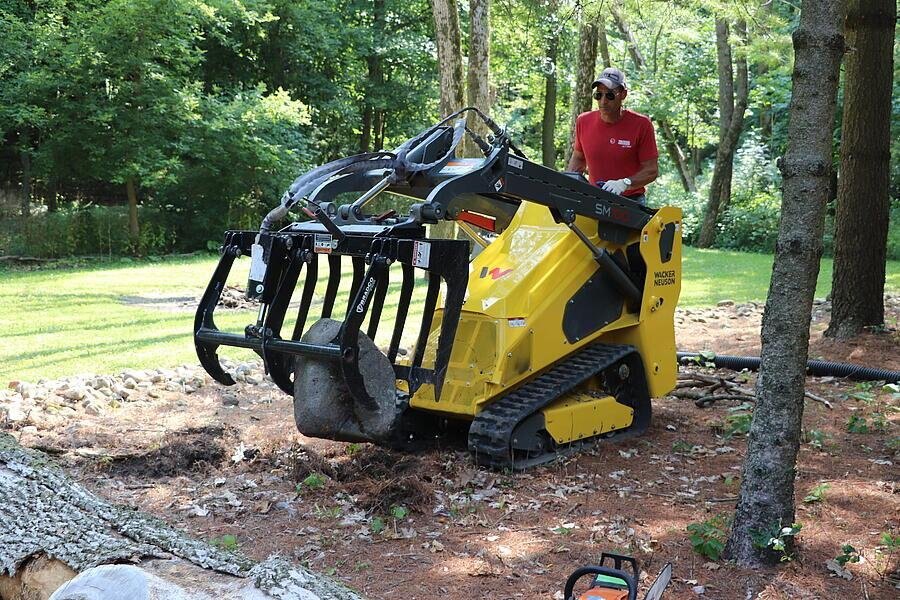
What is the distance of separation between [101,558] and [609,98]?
469 centimetres

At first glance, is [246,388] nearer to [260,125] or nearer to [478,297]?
[478,297]

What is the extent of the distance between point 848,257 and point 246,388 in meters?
5.79

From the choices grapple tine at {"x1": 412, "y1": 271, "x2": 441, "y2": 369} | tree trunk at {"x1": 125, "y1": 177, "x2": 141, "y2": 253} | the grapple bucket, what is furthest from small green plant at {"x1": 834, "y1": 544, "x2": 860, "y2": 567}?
tree trunk at {"x1": 125, "y1": 177, "x2": 141, "y2": 253}

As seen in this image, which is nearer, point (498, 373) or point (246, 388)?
point (498, 373)

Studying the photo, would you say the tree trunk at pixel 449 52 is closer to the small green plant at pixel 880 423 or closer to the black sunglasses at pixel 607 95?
the black sunglasses at pixel 607 95

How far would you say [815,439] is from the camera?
6.13 m

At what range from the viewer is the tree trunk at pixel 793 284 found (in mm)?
3951

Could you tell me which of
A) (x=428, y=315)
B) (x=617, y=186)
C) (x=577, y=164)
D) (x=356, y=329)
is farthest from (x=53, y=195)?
(x=356, y=329)

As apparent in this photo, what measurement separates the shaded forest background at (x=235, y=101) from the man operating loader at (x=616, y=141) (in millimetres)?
4453

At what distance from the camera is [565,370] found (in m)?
6.15

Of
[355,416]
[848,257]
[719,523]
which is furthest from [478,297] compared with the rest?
[848,257]

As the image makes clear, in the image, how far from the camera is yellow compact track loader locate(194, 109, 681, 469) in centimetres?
495

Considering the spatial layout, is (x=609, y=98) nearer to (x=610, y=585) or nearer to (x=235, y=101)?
(x=610, y=585)

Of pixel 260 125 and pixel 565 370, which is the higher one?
pixel 260 125
